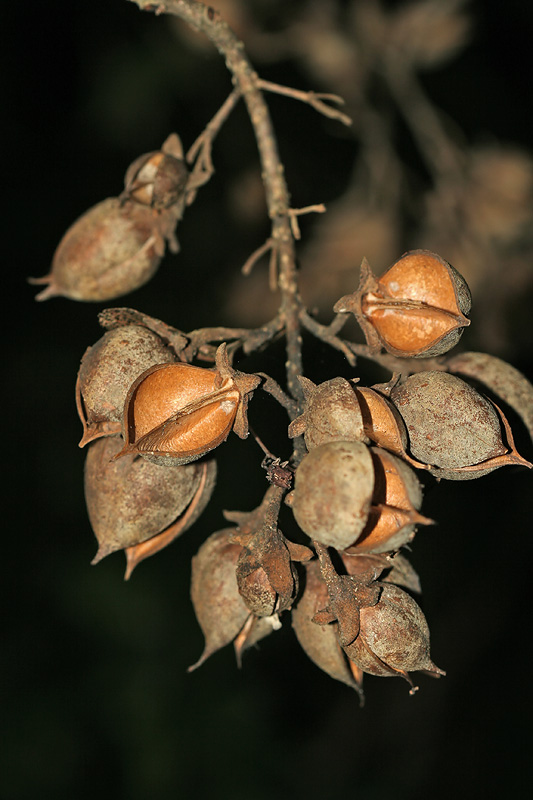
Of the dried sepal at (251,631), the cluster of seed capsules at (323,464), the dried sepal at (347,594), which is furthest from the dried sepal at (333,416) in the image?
the dried sepal at (251,631)

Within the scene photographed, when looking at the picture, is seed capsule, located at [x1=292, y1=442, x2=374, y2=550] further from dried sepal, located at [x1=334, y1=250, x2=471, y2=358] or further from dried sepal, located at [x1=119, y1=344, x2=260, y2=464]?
dried sepal, located at [x1=334, y1=250, x2=471, y2=358]

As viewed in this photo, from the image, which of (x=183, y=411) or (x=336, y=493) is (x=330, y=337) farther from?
(x=336, y=493)

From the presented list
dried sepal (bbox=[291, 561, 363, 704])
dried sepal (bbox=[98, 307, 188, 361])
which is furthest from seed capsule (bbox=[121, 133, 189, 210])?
dried sepal (bbox=[291, 561, 363, 704])

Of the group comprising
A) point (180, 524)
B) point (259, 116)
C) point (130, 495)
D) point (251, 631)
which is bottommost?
point (251, 631)

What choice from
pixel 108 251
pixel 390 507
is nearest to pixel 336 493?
A: pixel 390 507

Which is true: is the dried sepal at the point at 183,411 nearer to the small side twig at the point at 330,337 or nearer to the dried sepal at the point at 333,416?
the dried sepal at the point at 333,416

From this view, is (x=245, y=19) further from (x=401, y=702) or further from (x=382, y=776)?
(x=382, y=776)

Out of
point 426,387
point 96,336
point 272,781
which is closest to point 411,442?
point 426,387
